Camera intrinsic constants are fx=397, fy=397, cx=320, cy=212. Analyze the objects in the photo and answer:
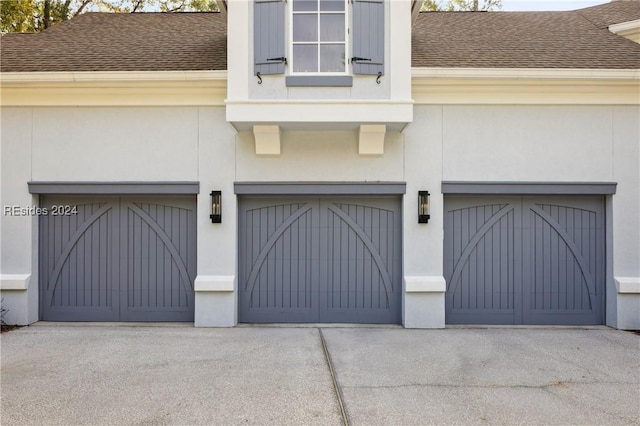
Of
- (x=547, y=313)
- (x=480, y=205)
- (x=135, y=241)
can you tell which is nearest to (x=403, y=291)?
(x=480, y=205)

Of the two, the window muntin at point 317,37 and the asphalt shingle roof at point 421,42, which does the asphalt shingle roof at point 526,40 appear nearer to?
the asphalt shingle roof at point 421,42

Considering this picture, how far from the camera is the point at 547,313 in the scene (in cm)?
621

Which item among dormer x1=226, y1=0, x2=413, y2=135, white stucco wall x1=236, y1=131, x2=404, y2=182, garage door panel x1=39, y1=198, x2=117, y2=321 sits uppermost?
dormer x1=226, y1=0, x2=413, y2=135

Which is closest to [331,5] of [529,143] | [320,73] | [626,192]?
[320,73]

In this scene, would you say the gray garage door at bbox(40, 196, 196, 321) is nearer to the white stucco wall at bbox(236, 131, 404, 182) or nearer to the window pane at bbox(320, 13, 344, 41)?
the white stucco wall at bbox(236, 131, 404, 182)

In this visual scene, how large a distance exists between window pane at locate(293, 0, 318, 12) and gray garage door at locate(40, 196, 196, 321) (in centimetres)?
325

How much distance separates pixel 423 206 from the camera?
19.7 ft

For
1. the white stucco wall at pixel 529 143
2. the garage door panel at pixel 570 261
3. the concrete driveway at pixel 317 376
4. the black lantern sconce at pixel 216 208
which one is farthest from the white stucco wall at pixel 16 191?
the garage door panel at pixel 570 261

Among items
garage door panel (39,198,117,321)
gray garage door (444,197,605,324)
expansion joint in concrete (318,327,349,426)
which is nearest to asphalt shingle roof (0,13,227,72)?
garage door panel (39,198,117,321)

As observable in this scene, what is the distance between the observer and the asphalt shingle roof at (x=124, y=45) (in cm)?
622

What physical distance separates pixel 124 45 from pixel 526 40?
7.10m

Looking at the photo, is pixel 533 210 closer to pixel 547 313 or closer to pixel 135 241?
pixel 547 313

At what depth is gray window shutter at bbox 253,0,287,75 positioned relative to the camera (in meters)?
5.49

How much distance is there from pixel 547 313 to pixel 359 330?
299 centimetres
